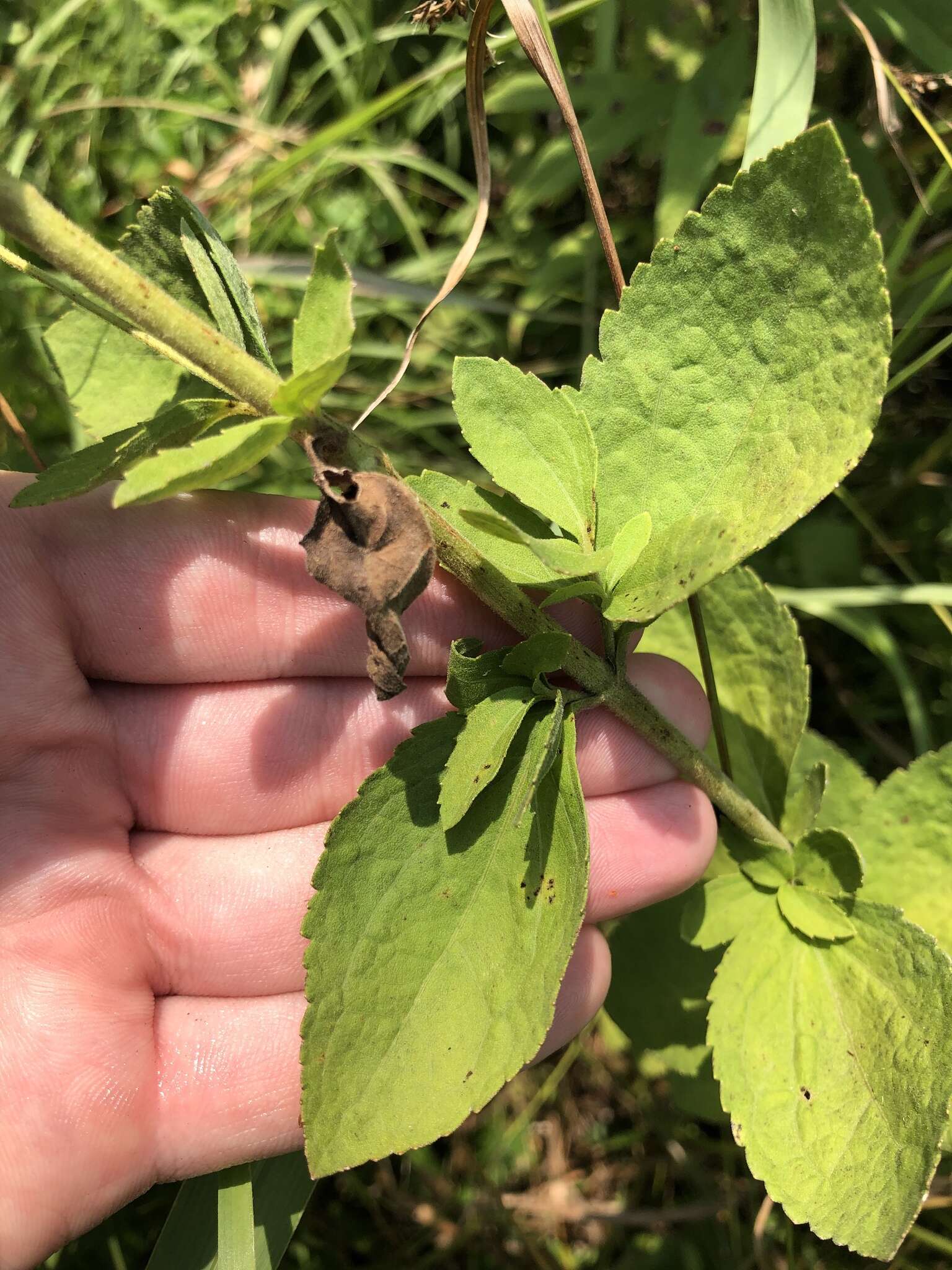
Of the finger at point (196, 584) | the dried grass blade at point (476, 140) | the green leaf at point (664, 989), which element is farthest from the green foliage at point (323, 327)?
the green leaf at point (664, 989)

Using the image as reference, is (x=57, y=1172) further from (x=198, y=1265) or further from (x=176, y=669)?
(x=176, y=669)

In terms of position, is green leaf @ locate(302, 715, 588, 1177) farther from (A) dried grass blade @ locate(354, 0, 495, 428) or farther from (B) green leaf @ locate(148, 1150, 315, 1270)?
(A) dried grass blade @ locate(354, 0, 495, 428)

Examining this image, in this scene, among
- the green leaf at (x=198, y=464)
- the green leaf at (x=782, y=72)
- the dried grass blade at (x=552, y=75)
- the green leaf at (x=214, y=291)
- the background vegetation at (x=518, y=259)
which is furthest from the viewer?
the background vegetation at (x=518, y=259)

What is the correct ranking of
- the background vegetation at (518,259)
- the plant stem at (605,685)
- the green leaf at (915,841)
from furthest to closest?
the background vegetation at (518,259)
the green leaf at (915,841)
the plant stem at (605,685)

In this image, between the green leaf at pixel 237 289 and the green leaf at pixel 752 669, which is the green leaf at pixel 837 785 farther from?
the green leaf at pixel 237 289

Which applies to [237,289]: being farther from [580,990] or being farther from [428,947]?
[580,990]

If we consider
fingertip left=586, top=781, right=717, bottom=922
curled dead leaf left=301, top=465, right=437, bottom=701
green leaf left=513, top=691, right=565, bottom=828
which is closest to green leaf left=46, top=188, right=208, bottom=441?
curled dead leaf left=301, top=465, right=437, bottom=701

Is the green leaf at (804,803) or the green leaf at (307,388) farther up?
the green leaf at (307,388)
